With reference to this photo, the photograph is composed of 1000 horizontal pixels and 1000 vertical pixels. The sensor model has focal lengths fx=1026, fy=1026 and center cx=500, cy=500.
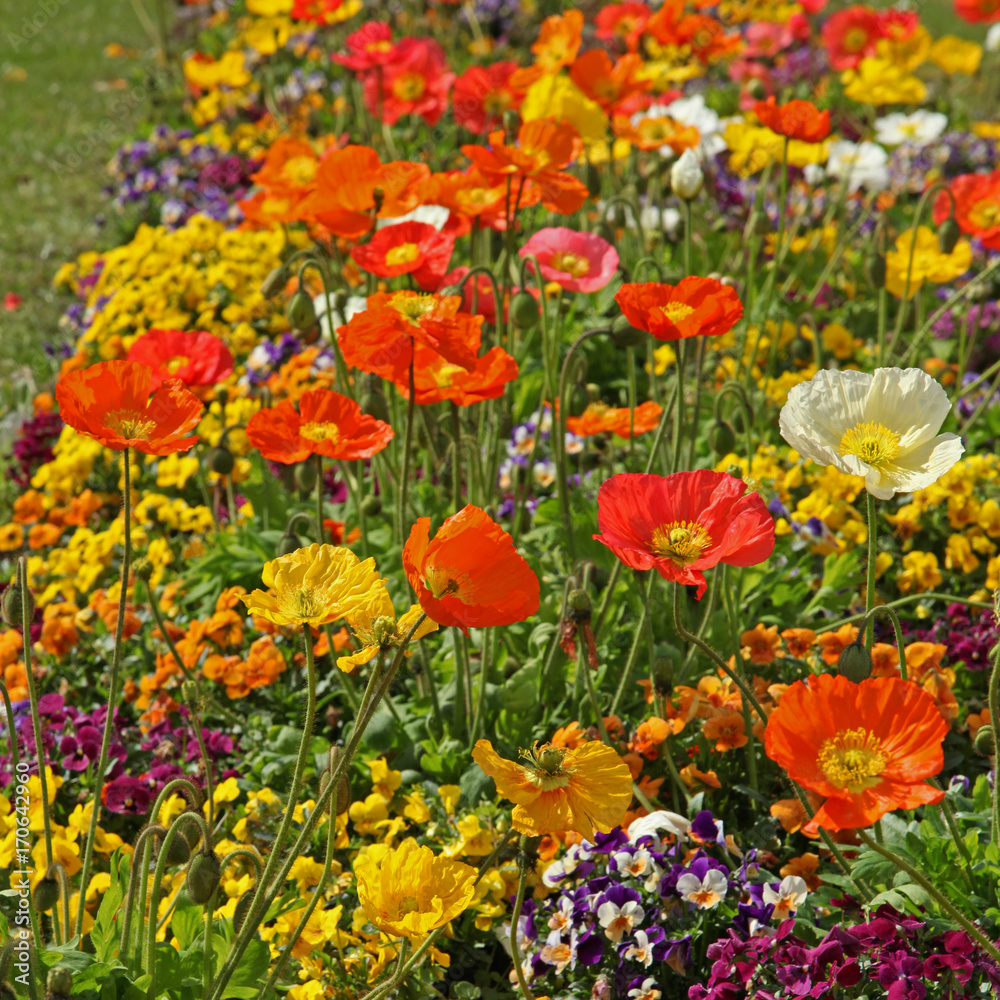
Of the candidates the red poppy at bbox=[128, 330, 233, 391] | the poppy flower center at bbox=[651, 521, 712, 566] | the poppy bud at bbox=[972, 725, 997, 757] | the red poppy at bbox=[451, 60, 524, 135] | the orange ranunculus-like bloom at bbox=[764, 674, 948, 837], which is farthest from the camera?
the red poppy at bbox=[451, 60, 524, 135]

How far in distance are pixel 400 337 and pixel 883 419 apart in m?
0.80

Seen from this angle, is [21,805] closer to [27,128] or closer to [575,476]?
[575,476]

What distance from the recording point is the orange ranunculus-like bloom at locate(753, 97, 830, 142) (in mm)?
2576

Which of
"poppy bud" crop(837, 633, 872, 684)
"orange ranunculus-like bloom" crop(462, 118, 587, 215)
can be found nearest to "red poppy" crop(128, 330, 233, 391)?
"orange ranunculus-like bloom" crop(462, 118, 587, 215)

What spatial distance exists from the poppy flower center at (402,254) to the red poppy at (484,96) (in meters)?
1.22

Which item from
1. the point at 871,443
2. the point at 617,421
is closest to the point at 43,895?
the point at 871,443

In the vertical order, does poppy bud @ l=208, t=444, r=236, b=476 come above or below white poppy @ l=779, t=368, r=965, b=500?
below

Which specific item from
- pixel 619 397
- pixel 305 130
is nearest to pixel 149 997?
pixel 619 397

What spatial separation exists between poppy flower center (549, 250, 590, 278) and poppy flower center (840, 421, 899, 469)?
114cm

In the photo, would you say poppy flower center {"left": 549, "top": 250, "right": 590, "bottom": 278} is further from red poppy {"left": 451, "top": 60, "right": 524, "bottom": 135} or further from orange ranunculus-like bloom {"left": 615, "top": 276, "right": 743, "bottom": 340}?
red poppy {"left": 451, "top": 60, "right": 524, "bottom": 135}

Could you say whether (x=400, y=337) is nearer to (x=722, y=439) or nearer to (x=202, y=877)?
(x=722, y=439)

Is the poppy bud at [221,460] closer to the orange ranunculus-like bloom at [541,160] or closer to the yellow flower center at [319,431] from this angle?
the yellow flower center at [319,431]

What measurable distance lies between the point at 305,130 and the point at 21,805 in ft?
14.1

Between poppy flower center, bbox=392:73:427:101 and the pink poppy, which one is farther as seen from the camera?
poppy flower center, bbox=392:73:427:101
